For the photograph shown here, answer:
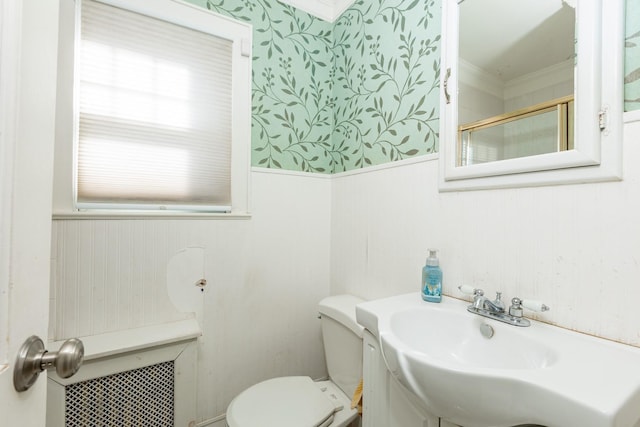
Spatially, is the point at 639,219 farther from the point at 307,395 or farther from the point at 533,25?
the point at 307,395

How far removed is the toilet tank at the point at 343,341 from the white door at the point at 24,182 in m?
0.94

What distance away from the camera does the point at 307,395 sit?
1.14 m

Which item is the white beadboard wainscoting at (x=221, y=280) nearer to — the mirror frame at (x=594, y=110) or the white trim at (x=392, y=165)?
the white trim at (x=392, y=165)

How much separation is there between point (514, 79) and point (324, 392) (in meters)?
1.36

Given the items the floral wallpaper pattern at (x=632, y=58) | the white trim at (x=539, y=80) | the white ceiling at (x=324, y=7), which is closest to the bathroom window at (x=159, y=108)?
the white ceiling at (x=324, y=7)

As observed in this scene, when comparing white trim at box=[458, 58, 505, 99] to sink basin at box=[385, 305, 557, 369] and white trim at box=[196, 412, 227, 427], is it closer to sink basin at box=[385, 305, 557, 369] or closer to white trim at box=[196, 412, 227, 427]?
sink basin at box=[385, 305, 557, 369]

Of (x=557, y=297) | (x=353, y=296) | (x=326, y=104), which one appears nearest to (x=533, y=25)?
(x=557, y=297)

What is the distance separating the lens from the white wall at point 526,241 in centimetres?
64

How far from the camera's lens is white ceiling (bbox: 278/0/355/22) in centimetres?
152

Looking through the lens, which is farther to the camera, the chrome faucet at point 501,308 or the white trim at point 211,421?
the white trim at point 211,421

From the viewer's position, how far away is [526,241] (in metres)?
0.80

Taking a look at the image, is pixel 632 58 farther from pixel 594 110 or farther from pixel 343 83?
pixel 343 83

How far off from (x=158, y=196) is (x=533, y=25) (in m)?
1.44

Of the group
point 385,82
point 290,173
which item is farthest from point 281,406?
point 385,82
